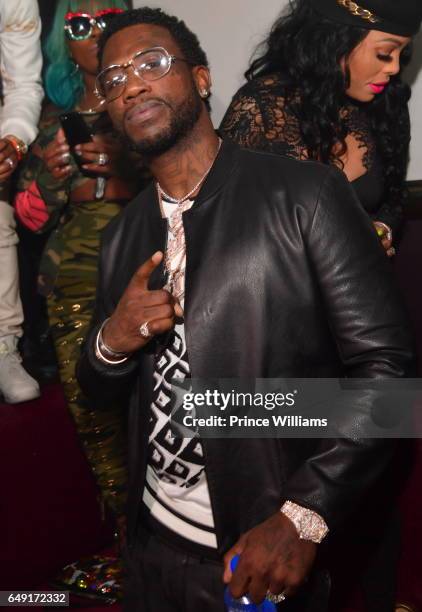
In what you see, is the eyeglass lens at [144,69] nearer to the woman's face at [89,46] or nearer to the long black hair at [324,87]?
the long black hair at [324,87]

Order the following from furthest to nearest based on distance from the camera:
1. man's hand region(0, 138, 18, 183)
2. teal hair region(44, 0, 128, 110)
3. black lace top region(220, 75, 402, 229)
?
teal hair region(44, 0, 128, 110)
man's hand region(0, 138, 18, 183)
black lace top region(220, 75, 402, 229)

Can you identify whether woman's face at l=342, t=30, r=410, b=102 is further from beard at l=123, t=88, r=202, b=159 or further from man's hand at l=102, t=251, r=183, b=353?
man's hand at l=102, t=251, r=183, b=353

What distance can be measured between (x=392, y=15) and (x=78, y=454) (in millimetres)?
1875

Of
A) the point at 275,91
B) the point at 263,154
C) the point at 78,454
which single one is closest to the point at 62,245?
the point at 78,454

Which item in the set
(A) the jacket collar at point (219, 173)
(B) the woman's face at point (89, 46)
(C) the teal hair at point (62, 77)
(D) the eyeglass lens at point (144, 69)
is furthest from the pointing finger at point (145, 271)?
(C) the teal hair at point (62, 77)

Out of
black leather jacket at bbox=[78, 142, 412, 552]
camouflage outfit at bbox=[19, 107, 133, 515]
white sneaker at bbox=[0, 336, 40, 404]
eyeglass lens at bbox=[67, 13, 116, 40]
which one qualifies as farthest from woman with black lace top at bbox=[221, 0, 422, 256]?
white sneaker at bbox=[0, 336, 40, 404]

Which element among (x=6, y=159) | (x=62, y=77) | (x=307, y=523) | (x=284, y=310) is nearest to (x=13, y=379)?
(x=6, y=159)

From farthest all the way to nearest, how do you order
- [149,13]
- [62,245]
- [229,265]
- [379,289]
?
[62,245] < [149,13] < [229,265] < [379,289]

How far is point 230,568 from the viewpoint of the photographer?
1367mm

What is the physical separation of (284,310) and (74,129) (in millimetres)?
1306

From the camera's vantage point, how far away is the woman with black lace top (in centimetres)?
210

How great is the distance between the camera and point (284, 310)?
1485 millimetres

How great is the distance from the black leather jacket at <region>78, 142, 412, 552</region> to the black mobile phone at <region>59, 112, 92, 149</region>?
3.23ft

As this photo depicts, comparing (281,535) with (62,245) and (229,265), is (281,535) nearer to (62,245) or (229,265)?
(229,265)
